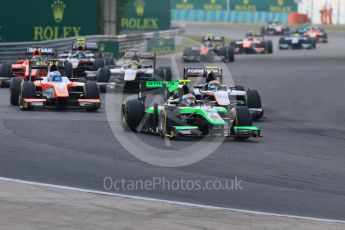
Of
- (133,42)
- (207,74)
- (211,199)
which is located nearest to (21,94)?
(207,74)

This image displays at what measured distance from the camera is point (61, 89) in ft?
77.7

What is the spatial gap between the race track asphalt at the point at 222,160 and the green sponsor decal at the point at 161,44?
108 feet

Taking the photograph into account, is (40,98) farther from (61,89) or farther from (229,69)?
(229,69)

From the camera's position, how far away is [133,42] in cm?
5556

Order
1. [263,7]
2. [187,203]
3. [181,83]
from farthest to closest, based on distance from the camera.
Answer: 1. [263,7]
2. [181,83]
3. [187,203]

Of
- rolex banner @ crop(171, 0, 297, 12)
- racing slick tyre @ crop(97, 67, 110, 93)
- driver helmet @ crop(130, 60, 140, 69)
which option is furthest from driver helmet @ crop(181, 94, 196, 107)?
rolex banner @ crop(171, 0, 297, 12)

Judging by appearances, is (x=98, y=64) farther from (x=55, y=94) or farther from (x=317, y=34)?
(x=317, y=34)

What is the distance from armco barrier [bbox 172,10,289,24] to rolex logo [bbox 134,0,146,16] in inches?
2633

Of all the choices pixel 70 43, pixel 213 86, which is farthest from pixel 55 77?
pixel 70 43

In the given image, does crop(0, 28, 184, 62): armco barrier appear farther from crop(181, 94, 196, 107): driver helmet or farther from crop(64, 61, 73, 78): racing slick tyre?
crop(181, 94, 196, 107): driver helmet

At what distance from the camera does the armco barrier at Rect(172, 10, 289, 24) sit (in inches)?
5103

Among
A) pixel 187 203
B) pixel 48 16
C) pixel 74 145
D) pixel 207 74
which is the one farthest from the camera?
pixel 48 16

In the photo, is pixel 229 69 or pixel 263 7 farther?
pixel 263 7

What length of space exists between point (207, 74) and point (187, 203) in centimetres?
1128
